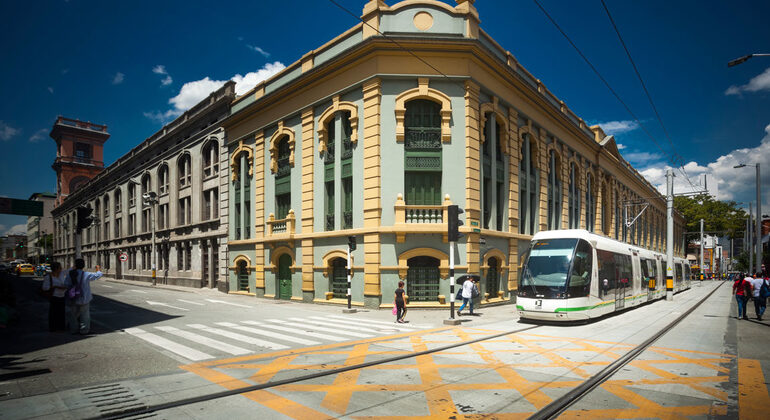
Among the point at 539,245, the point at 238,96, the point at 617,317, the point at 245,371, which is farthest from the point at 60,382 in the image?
the point at 238,96

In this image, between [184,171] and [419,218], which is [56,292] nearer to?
[419,218]

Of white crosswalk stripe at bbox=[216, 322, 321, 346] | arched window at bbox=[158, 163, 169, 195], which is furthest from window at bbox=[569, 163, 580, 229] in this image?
arched window at bbox=[158, 163, 169, 195]

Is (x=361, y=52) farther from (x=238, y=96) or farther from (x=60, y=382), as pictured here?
(x=60, y=382)

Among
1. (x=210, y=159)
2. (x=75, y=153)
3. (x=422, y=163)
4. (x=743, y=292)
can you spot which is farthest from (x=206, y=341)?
(x=75, y=153)

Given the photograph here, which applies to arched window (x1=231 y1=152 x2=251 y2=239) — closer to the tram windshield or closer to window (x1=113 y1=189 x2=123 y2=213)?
the tram windshield

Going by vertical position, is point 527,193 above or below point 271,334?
above

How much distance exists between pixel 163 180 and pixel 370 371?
125 ft

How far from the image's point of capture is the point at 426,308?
18.5 metres

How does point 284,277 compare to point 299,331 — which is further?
point 284,277

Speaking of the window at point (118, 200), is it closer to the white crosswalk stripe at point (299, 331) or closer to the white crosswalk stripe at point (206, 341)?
the white crosswalk stripe at point (299, 331)

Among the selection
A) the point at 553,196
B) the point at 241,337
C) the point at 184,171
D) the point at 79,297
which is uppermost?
the point at 184,171

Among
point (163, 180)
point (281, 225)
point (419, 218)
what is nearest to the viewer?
point (419, 218)

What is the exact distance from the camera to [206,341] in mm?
10586

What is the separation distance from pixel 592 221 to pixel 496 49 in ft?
70.2
